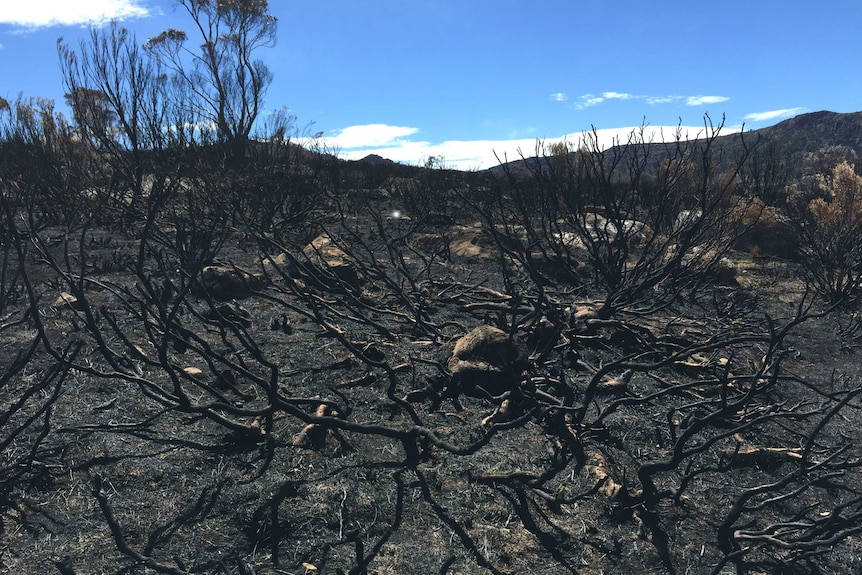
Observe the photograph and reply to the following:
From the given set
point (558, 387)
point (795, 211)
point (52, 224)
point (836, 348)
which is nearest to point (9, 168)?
point (52, 224)

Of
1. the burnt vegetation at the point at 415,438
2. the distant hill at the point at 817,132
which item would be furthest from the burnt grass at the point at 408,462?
the distant hill at the point at 817,132

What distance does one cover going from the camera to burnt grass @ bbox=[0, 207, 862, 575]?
206cm

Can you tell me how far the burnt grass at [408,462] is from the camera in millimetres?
2064

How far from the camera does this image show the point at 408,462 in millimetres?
2711

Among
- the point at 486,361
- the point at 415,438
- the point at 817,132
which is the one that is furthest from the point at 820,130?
the point at 415,438

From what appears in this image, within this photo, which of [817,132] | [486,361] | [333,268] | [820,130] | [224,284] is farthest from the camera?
[820,130]

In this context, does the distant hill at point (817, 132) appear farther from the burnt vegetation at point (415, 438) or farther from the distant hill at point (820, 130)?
the burnt vegetation at point (415, 438)

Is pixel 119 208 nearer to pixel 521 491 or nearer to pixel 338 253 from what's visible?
pixel 338 253

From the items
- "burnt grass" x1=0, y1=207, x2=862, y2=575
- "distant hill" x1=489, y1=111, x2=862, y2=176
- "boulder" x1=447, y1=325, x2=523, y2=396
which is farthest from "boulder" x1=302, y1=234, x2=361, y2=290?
"distant hill" x1=489, y1=111, x2=862, y2=176

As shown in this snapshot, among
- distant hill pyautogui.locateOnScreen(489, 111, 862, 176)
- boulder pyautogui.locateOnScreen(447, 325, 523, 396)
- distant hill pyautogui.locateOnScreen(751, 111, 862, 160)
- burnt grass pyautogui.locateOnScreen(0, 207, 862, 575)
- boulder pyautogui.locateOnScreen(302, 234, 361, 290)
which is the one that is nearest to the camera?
burnt grass pyautogui.locateOnScreen(0, 207, 862, 575)

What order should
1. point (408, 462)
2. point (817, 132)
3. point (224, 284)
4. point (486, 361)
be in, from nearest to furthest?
point (408, 462), point (486, 361), point (224, 284), point (817, 132)

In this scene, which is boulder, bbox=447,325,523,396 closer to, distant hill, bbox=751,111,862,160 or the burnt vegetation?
the burnt vegetation

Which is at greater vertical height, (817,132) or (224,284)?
(817,132)

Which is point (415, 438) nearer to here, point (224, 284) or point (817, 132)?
point (224, 284)
